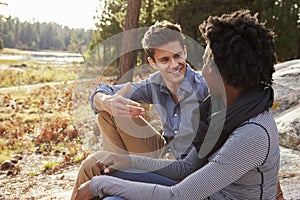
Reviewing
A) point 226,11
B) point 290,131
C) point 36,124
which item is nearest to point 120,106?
point 290,131

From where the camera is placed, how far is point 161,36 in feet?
9.75

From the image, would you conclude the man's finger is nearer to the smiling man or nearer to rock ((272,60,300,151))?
the smiling man

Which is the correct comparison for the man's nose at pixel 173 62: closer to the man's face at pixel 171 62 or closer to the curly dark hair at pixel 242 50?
the man's face at pixel 171 62

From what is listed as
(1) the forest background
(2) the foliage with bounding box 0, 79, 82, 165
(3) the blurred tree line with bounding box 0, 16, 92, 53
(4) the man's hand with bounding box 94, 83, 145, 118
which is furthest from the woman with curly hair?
(3) the blurred tree line with bounding box 0, 16, 92, 53

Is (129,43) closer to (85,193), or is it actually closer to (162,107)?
(162,107)

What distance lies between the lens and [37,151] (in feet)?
20.3

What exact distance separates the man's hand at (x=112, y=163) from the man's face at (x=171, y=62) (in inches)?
37.7

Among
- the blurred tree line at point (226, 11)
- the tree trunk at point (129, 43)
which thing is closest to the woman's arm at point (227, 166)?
the tree trunk at point (129, 43)

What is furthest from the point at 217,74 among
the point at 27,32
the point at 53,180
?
the point at 27,32

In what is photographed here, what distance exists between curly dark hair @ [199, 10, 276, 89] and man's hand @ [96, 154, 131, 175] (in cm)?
83

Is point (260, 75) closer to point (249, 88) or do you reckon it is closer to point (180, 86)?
point (249, 88)

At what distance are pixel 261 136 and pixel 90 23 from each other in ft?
73.1

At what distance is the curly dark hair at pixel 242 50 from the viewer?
169cm

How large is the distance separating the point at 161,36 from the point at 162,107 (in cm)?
58
